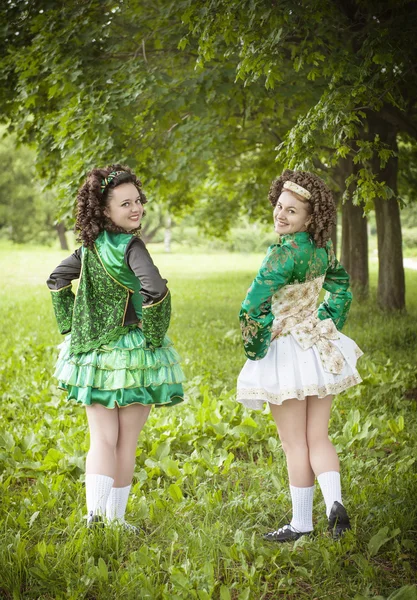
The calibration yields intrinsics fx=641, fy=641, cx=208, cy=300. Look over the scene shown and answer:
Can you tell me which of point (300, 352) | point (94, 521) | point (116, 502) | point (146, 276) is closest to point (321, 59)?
point (300, 352)

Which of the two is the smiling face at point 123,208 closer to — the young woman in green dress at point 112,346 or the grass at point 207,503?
the young woman in green dress at point 112,346

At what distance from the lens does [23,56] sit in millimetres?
7988

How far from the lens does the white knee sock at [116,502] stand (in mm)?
3406

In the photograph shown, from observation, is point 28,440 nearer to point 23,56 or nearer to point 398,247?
point 23,56

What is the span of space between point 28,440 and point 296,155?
3.26m

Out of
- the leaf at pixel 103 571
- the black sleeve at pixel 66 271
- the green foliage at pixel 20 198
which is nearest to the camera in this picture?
the leaf at pixel 103 571

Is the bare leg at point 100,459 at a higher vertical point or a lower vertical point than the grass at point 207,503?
higher

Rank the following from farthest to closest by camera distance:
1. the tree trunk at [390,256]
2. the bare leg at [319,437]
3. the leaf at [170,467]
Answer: the tree trunk at [390,256] → the leaf at [170,467] → the bare leg at [319,437]

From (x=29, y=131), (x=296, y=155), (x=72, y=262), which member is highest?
(x=29, y=131)

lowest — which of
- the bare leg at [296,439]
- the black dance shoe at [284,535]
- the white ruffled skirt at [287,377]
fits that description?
the black dance shoe at [284,535]

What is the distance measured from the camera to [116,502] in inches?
135

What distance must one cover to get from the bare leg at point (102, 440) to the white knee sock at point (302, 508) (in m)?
0.97

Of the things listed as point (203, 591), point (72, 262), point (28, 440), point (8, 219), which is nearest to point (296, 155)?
point (72, 262)

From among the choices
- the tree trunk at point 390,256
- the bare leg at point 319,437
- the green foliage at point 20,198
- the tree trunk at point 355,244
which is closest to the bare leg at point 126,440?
the bare leg at point 319,437
